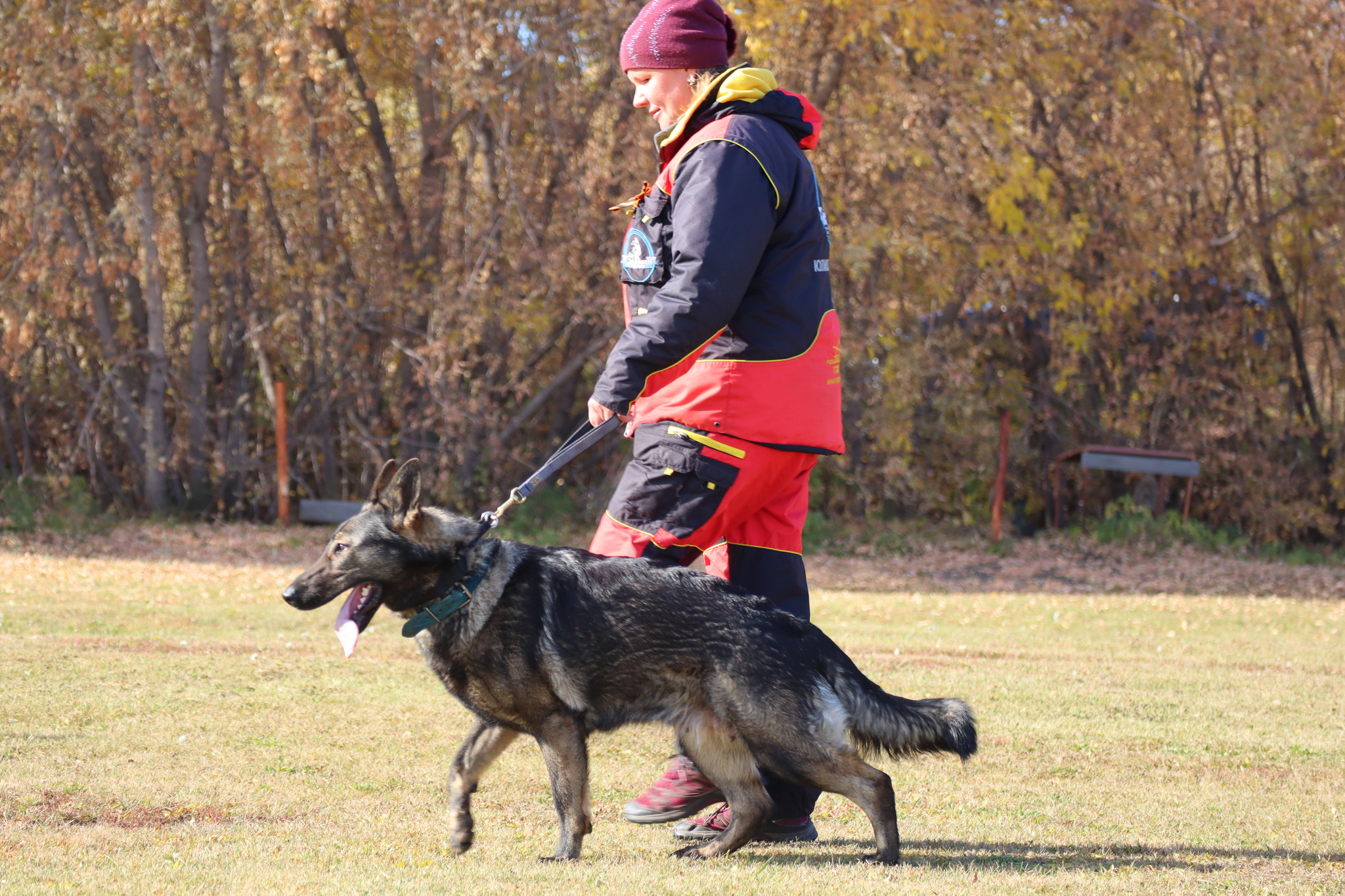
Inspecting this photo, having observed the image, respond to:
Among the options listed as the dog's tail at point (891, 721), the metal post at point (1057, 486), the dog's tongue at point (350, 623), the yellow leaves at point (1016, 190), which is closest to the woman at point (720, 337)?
the dog's tail at point (891, 721)

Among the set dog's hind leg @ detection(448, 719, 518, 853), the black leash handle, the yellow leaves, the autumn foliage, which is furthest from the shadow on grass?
the yellow leaves

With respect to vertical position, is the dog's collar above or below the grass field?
above

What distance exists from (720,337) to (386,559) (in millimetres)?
1150

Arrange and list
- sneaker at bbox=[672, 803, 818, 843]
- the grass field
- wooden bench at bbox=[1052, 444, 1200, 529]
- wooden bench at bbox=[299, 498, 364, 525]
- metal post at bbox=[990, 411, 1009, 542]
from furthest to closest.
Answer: metal post at bbox=[990, 411, 1009, 542] → wooden bench at bbox=[1052, 444, 1200, 529] → wooden bench at bbox=[299, 498, 364, 525] → sneaker at bbox=[672, 803, 818, 843] → the grass field

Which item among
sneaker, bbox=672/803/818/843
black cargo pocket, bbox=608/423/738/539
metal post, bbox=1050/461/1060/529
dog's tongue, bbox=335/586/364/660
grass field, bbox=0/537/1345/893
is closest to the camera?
grass field, bbox=0/537/1345/893

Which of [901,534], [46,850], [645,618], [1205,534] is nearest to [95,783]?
[46,850]

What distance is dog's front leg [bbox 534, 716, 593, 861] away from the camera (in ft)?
12.2

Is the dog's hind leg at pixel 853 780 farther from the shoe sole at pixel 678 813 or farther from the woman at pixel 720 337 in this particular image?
the shoe sole at pixel 678 813

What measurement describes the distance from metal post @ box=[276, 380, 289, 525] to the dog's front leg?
11.4 m

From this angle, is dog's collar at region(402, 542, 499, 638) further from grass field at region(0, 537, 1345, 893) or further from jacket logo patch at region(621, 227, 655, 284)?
jacket logo patch at region(621, 227, 655, 284)

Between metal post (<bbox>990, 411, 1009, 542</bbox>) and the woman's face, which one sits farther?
metal post (<bbox>990, 411, 1009, 542</bbox>)

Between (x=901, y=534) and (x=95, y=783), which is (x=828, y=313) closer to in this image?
(x=95, y=783)

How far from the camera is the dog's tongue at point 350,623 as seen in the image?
3.68 metres

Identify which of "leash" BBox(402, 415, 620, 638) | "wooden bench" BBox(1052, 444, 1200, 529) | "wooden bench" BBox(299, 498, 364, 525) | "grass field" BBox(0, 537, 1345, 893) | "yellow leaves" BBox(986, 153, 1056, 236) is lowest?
"wooden bench" BBox(299, 498, 364, 525)
